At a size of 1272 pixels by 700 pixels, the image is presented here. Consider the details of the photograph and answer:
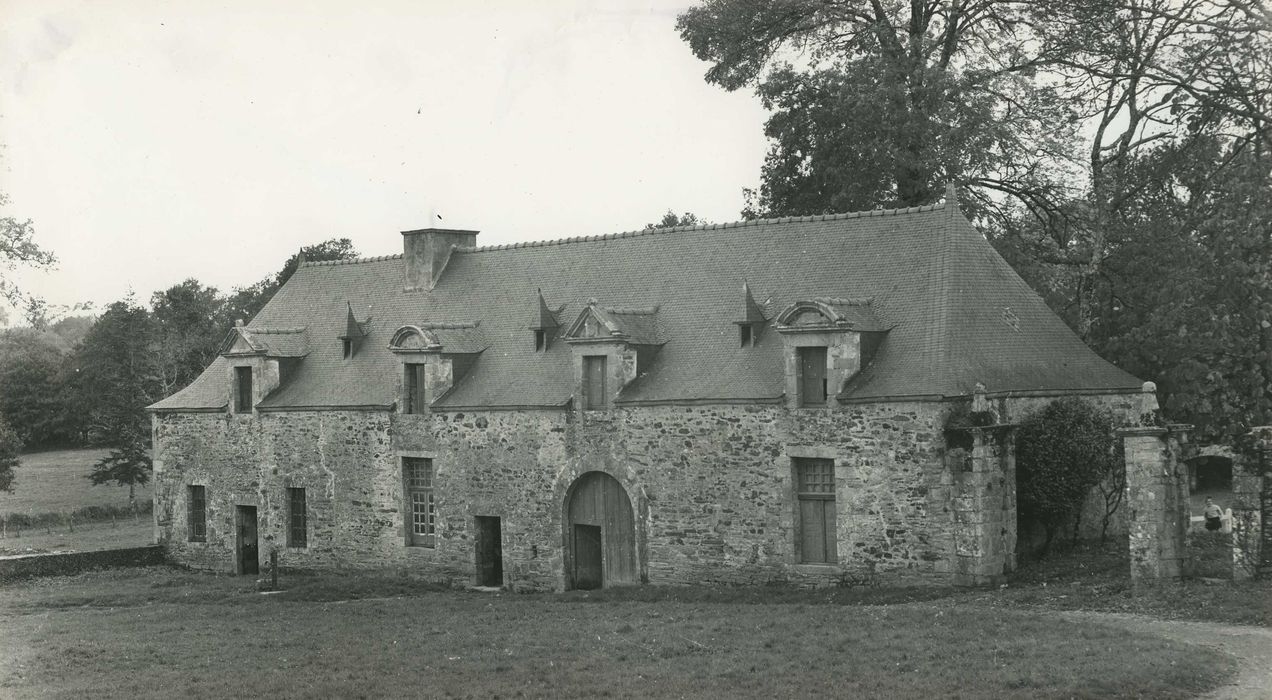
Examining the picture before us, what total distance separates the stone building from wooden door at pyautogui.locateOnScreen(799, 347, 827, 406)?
0.03 metres

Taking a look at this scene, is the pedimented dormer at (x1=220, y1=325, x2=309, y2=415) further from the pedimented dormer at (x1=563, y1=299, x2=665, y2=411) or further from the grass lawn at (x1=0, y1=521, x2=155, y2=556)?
the pedimented dormer at (x1=563, y1=299, x2=665, y2=411)

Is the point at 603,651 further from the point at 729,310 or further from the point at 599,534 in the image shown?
the point at 729,310

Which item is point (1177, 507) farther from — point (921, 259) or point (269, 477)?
point (269, 477)

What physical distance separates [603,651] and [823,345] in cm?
735

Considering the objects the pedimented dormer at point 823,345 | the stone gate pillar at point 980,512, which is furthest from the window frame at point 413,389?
the stone gate pillar at point 980,512

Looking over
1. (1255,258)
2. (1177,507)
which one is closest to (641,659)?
(1177,507)

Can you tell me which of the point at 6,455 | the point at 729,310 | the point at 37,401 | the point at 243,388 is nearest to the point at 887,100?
the point at 729,310

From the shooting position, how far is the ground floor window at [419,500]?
28.3 meters

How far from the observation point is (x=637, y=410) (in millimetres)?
24672

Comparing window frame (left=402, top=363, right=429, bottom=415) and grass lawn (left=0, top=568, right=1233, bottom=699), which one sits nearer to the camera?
grass lawn (left=0, top=568, right=1233, bottom=699)

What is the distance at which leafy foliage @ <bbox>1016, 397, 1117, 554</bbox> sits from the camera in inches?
883

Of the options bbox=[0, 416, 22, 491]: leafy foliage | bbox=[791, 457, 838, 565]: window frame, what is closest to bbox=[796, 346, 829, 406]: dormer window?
bbox=[791, 457, 838, 565]: window frame

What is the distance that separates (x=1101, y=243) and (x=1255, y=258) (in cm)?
562

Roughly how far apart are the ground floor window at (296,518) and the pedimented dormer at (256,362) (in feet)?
7.60
